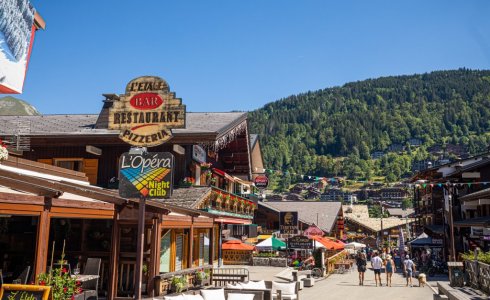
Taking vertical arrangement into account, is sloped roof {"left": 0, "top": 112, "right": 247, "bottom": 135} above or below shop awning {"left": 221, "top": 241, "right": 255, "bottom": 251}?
above

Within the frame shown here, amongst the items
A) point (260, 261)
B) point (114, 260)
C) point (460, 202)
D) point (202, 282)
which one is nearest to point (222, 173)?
point (260, 261)

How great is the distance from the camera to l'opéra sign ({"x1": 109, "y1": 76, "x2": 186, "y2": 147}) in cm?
1054

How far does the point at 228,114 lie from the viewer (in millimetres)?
26953

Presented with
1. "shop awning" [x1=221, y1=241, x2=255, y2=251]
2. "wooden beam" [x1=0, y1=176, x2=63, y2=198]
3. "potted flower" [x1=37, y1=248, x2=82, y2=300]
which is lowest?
"shop awning" [x1=221, y1=241, x2=255, y2=251]

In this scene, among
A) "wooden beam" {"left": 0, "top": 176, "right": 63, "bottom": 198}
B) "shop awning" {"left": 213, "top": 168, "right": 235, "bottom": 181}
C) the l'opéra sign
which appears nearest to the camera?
"wooden beam" {"left": 0, "top": 176, "right": 63, "bottom": 198}

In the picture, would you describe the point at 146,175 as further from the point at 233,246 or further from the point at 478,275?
the point at 233,246

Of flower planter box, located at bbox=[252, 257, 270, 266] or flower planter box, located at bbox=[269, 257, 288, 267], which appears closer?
flower planter box, located at bbox=[269, 257, 288, 267]

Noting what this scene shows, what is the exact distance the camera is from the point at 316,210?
195 ft

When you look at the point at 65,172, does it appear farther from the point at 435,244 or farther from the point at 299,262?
the point at 435,244

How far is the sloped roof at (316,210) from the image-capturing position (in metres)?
54.3

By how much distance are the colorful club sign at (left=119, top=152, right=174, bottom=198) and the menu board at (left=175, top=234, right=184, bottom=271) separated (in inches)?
329

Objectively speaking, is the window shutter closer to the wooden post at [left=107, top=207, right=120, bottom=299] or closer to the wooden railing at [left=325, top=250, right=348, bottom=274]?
the wooden post at [left=107, top=207, right=120, bottom=299]

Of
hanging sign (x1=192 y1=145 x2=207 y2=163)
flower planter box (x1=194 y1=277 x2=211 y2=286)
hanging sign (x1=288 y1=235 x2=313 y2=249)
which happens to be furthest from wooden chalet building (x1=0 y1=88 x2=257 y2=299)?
hanging sign (x1=288 y1=235 x2=313 y2=249)

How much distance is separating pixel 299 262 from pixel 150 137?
2470cm
